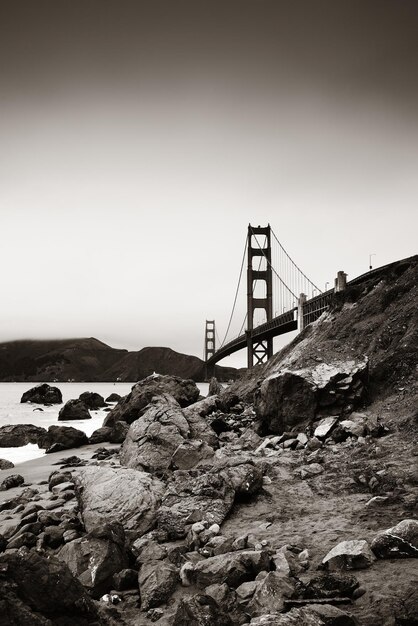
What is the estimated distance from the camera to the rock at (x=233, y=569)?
437cm

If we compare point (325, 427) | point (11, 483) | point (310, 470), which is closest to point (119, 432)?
point (11, 483)

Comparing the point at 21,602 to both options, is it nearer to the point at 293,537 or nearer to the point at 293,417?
the point at 293,537

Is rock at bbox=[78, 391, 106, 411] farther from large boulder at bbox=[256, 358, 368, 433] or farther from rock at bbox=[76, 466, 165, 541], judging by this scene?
rock at bbox=[76, 466, 165, 541]

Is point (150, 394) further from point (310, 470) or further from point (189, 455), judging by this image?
point (310, 470)

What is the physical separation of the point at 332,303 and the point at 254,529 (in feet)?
55.3

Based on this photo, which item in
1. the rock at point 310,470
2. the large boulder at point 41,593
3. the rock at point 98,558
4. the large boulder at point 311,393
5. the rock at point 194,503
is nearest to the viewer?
the large boulder at point 41,593

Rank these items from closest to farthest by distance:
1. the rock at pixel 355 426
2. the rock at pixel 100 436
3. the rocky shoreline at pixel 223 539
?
the rocky shoreline at pixel 223 539 < the rock at pixel 355 426 < the rock at pixel 100 436

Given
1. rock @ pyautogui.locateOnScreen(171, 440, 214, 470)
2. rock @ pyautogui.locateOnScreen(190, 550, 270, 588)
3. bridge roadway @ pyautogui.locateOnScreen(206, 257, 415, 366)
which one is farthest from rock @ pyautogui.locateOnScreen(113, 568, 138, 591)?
bridge roadway @ pyautogui.locateOnScreen(206, 257, 415, 366)

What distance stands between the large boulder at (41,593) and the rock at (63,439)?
47.5 feet

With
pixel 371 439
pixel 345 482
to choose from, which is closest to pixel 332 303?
pixel 371 439

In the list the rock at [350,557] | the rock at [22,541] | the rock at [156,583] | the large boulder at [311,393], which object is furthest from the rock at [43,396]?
the rock at [350,557]

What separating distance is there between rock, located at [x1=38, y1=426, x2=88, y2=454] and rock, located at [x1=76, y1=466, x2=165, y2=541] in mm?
10341

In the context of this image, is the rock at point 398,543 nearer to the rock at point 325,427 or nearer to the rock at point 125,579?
the rock at point 125,579

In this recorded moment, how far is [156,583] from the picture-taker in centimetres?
444
